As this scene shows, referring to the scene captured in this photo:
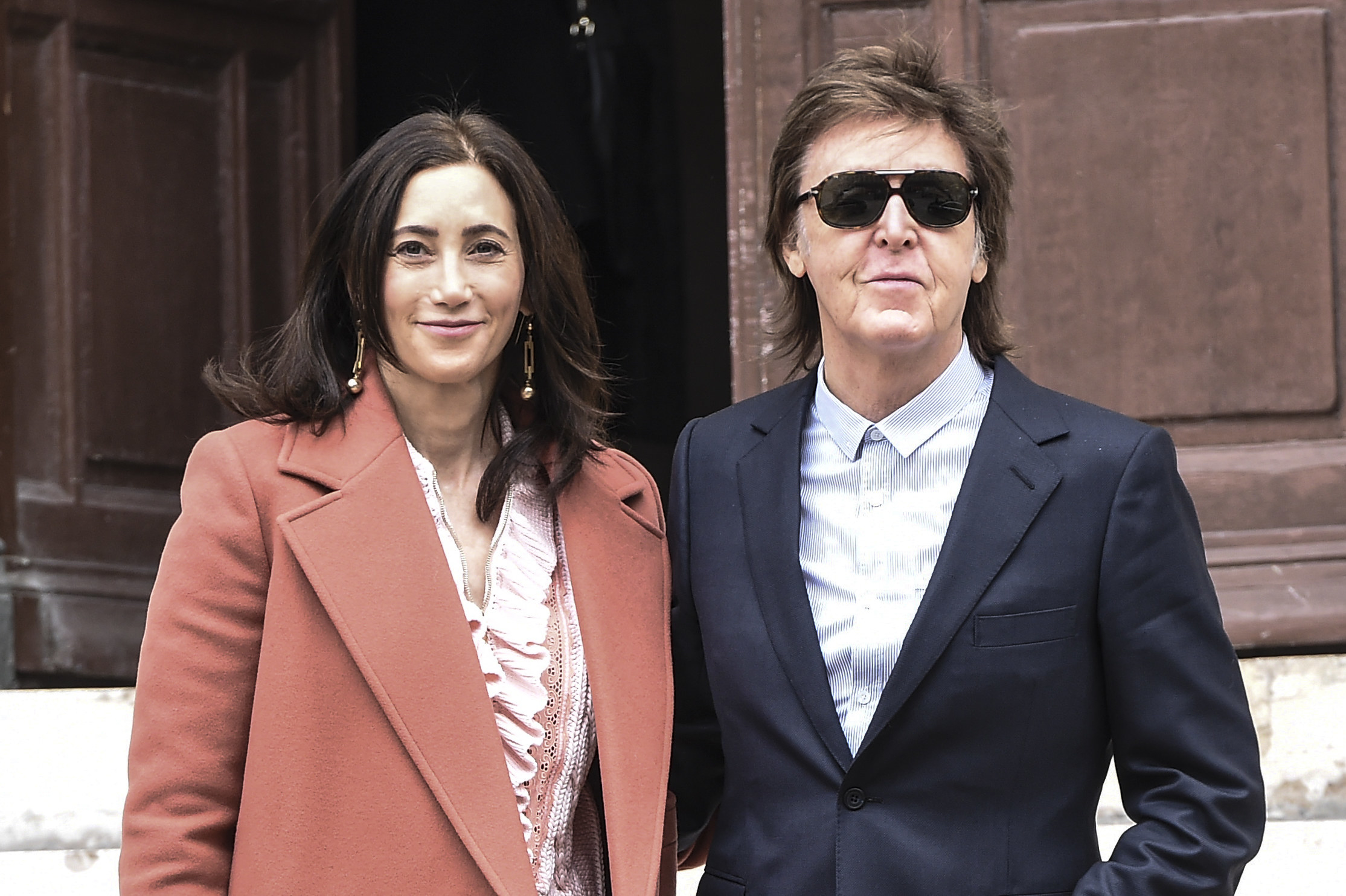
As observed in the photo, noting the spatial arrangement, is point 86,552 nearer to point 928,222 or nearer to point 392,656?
point 392,656

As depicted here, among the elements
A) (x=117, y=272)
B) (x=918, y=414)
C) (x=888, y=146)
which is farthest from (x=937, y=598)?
(x=117, y=272)

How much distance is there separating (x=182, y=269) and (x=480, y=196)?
2.52 m

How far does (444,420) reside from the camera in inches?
97.3

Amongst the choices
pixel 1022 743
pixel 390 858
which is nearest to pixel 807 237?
pixel 1022 743

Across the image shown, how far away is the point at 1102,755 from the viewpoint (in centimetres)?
224

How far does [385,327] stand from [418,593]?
0.41m

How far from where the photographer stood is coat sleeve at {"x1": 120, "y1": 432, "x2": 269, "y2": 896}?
84.1 inches

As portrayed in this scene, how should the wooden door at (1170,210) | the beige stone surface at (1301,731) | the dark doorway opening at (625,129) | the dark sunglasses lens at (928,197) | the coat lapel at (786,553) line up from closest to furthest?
the coat lapel at (786,553) < the dark sunglasses lens at (928,197) < the beige stone surface at (1301,731) < the wooden door at (1170,210) < the dark doorway opening at (625,129)

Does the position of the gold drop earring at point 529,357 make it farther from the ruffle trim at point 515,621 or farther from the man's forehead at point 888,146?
the man's forehead at point 888,146

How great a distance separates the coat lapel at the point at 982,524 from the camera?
2162mm

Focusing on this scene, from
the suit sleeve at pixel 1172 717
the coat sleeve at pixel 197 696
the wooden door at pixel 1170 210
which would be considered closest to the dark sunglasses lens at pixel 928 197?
the suit sleeve at pixel 1172 717

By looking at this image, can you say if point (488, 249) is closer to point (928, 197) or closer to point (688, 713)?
point (928, 197)

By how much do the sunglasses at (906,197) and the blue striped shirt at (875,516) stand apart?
0.22 m

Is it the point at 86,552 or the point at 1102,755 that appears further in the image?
the point at 86,552
